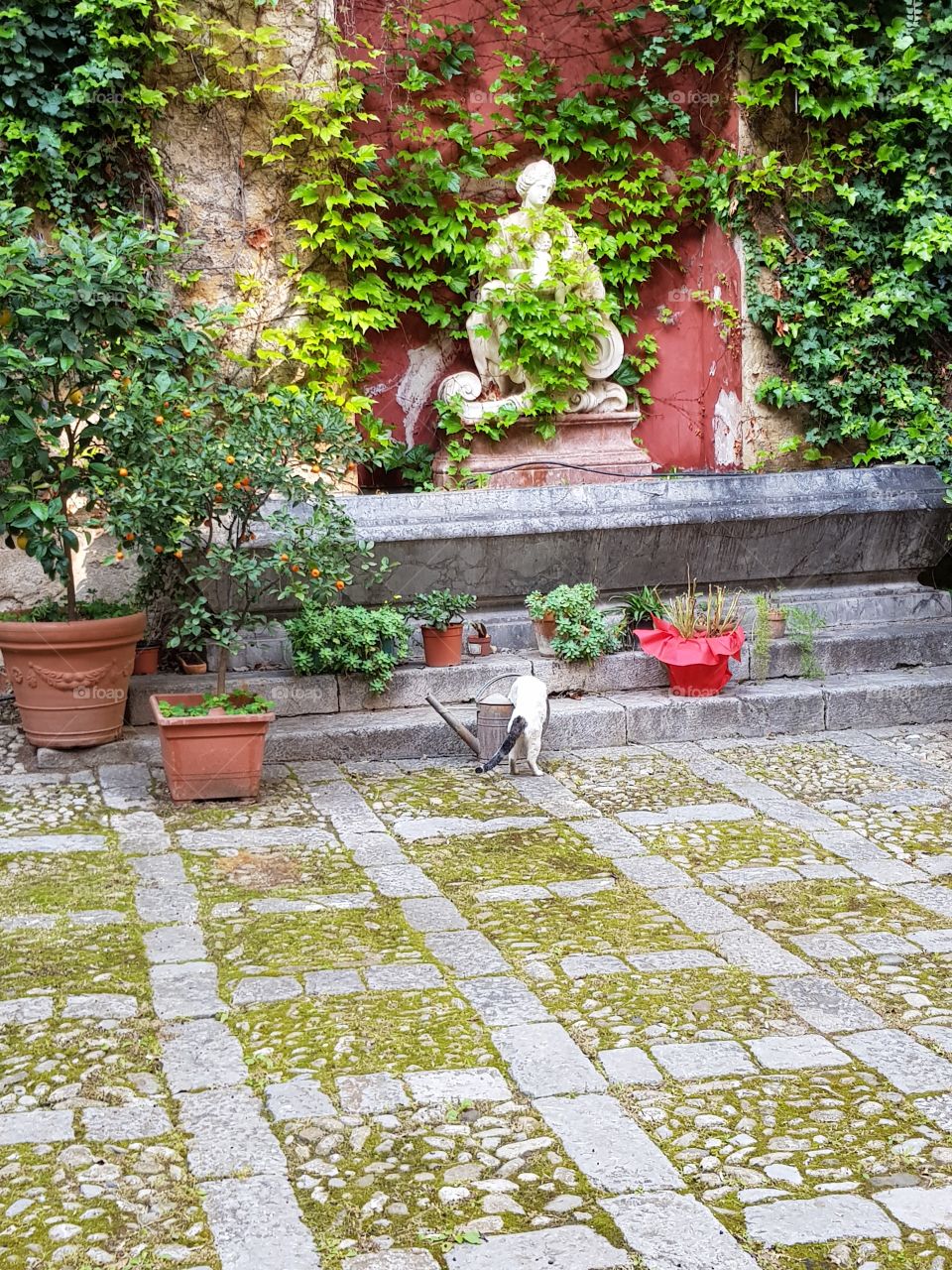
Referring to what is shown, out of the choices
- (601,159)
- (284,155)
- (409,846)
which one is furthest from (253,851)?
(601,159)

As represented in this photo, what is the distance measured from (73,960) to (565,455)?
5.31 m

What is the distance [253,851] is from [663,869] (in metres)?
1.53

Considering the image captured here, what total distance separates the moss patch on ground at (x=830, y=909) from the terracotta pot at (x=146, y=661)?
3481 millimetres

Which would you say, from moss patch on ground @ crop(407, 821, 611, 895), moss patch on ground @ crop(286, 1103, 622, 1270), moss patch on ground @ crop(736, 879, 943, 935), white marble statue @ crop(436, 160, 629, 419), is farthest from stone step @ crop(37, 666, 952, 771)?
moss patch on ground @ crop(286, 1103, 622, 1270)

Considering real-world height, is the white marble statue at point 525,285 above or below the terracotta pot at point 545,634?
above

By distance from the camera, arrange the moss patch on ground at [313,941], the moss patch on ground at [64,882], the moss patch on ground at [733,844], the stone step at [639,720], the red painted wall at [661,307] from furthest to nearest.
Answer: the red painted wall at [661,307]
the stone step at [639,720]
the moss patch on ground at [733,844]
the moss patch on ground at [64,882]
the moss patch on ground at [313,941]

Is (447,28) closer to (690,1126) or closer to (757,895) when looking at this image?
(757,895)

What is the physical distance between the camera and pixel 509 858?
205 inches

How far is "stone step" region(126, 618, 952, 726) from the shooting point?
690 cm

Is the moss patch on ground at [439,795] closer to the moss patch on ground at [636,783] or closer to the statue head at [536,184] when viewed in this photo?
the moss patch on ground at [636,783]

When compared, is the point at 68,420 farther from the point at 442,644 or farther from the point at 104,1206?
the point at 104,1206

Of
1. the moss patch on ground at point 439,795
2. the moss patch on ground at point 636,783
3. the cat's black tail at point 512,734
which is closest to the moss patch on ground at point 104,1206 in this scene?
the moss patch on ground at point 439,795

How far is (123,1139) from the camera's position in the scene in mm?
3176

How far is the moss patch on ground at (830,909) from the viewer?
14.8 ft
